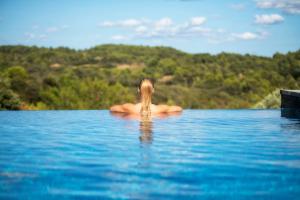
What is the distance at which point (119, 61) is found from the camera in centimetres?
6494

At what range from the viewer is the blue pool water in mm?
3734

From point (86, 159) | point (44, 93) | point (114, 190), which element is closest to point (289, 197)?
point (114, 190)

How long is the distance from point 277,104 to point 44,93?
12596 millimetres

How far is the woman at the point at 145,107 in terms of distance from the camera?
503 inches

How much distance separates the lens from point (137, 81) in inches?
1506

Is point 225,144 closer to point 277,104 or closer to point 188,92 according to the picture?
point 277,104

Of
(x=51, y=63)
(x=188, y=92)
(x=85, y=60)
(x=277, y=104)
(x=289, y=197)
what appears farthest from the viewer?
(x=85, y=60)

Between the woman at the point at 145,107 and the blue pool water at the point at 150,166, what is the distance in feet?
16.9

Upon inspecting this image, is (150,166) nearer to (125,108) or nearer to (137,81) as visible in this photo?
(125,108)

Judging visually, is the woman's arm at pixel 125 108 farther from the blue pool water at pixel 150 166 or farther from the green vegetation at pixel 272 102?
the green vegetation at pixel 272 102

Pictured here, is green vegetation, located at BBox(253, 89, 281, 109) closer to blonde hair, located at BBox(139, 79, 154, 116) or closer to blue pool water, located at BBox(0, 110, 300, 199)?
blonde hair, located at BBox(139, 79, 154, 116)

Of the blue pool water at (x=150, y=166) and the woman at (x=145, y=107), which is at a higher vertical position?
the woman at (x=145, y=107)

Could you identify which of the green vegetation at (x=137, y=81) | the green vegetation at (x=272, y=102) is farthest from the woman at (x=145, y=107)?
the green vegetation at (x=137, y=81)

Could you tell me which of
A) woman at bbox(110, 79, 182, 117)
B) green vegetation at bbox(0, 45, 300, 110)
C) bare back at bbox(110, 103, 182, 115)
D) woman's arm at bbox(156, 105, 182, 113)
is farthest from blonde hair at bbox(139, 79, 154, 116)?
green vegetation at bbox(0, 45, 300, 110)
